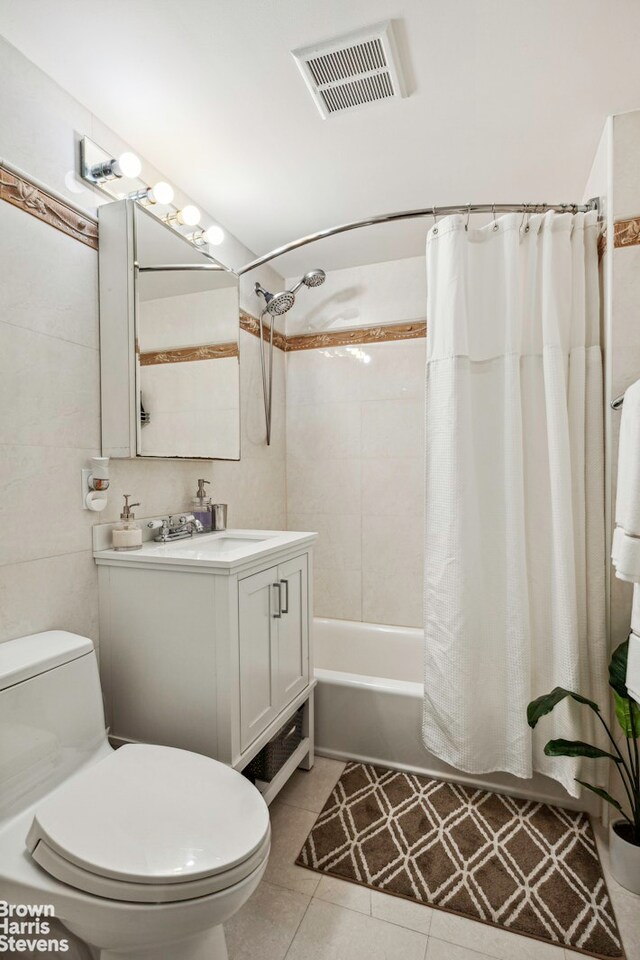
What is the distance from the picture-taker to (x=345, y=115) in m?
1.62

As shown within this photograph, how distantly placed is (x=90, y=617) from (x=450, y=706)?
129 cm

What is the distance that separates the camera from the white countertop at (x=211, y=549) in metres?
1.42

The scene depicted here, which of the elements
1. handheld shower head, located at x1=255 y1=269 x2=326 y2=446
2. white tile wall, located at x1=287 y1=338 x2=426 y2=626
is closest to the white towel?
white tile wall, located at x1=287 y1=338 x2=426 y2=626

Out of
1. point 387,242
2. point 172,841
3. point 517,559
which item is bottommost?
point 172,841

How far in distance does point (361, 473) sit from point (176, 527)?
1.24 meters

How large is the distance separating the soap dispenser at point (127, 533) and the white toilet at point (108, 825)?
0.35 m

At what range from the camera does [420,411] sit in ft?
8.86

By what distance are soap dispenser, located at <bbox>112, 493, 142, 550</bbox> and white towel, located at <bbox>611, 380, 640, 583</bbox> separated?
144 cm

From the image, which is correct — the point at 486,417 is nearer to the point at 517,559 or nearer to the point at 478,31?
the point at 517,559

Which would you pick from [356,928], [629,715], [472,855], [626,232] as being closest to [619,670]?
[629,715]

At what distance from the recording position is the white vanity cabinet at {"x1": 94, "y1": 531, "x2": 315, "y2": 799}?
1398 millimetres

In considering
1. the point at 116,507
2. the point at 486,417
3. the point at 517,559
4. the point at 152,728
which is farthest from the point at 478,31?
the point at 152,728

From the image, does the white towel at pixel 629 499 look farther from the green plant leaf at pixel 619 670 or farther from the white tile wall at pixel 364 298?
the white tile wall at pixel 364 298

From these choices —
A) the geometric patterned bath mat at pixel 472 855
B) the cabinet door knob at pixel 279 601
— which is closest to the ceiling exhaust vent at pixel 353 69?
the cabinet door knob at pixel 279 601
